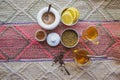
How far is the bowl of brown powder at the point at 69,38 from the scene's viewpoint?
1643 mm

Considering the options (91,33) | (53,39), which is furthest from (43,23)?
(91,33)

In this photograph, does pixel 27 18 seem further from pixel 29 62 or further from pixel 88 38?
pixel 88 38

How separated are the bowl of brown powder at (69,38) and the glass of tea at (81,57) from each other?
43mm

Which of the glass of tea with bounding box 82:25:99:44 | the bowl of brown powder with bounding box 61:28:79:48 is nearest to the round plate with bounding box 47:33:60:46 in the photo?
the bowl of brown powder with bounding box 61:28:79:48

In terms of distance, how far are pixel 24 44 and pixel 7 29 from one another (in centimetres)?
12

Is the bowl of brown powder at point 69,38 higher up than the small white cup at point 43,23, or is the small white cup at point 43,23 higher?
the small white cup at point 43,23

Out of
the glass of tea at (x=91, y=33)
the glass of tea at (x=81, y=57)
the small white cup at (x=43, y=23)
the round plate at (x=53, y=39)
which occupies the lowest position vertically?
the glass of tea at (x=81, y=57)

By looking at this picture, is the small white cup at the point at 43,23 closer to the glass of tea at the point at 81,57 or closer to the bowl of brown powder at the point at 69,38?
the bowl of brown powder at the point at 69,38

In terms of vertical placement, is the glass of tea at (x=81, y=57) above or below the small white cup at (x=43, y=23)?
below

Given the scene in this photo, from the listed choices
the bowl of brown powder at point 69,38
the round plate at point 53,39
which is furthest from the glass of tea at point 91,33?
the round plate at point 53,39

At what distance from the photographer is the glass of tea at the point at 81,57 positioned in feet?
5.34

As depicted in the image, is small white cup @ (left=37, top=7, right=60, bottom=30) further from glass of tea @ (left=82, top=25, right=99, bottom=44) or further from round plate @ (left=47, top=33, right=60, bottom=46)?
glass of tea @ (left=82, top=25, right=99, bottom=44)

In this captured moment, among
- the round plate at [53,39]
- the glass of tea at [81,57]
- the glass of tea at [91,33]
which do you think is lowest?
the glass of tea at [81,57]

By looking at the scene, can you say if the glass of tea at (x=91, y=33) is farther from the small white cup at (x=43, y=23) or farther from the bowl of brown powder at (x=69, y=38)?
the small white cup at (x=43, y=23)
